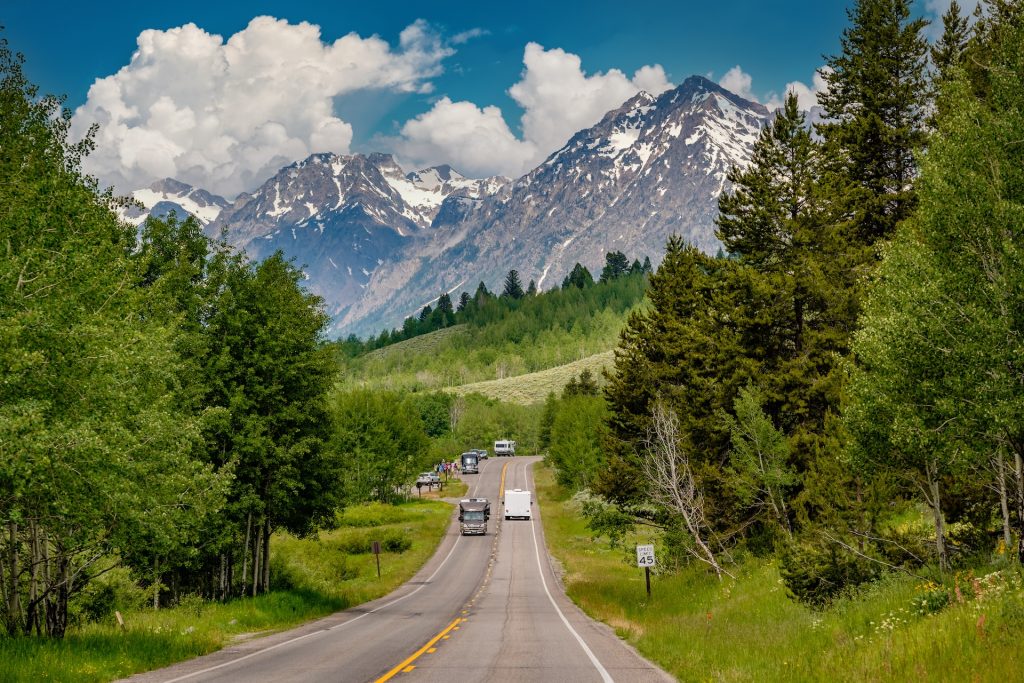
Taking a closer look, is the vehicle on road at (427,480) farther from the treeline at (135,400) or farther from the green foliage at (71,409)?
A: the green foliage at (71,409)

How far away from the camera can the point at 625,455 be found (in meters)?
38.2

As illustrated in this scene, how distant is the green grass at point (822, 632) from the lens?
10.2 meters

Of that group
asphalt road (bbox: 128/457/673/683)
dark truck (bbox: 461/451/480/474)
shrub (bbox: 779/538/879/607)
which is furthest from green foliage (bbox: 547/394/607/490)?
shrub (bbox: 779/538/879/607)

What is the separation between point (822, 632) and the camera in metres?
15.4

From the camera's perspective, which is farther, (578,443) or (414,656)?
(578,443)

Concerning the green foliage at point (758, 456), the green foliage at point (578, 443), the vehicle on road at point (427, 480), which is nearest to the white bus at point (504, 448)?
the vehicle on road at point (427, 480)

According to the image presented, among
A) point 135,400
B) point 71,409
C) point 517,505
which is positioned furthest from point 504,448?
point 71,409

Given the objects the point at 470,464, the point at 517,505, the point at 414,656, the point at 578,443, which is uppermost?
the point at 578,443

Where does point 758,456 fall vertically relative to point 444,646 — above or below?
above

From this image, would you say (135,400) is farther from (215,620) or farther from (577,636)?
(577,636)

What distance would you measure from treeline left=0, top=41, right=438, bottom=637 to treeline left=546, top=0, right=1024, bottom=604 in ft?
46.5

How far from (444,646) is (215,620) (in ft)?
29.6

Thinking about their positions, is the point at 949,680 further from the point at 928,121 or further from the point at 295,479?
the point at 928,121

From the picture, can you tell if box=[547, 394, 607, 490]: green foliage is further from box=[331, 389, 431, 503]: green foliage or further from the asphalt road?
the asphalt road
